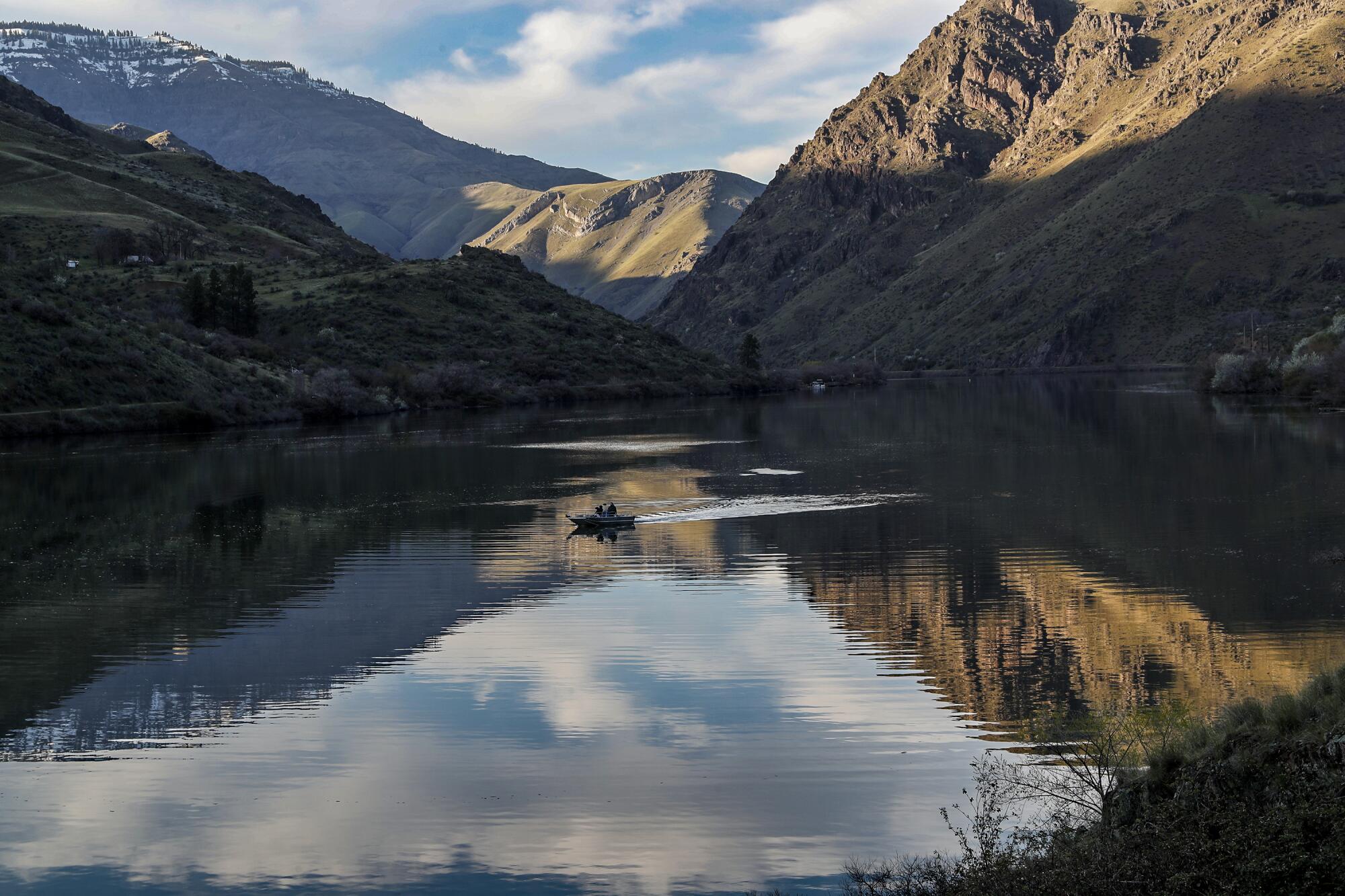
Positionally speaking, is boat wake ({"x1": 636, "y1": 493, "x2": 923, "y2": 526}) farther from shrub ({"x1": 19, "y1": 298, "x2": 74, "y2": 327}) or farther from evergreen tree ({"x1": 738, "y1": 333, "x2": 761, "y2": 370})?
evergreen tree ({"x1": 738, "y1": 333, "x2": 761, "y2": 370})

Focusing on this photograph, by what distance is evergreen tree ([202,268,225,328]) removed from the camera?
4230 inches

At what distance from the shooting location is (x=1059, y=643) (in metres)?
22.4

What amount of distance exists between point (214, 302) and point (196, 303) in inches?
54.3

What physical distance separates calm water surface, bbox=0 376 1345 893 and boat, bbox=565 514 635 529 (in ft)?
1.67

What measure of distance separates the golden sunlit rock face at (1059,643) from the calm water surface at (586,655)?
11 centimetres

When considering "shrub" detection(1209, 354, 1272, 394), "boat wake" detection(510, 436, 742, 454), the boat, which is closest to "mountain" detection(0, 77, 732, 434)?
"boat wake" detection(510, 436, 742, 454)

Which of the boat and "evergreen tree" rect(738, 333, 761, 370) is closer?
the boat

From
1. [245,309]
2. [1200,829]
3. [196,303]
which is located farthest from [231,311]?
[1200,829]

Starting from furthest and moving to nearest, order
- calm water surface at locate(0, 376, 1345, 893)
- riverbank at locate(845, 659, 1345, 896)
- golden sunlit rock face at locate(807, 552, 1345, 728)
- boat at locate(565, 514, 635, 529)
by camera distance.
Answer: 1. boat at locate(565, 514, 635, 529)
2. golden sunlit rock face at locate(807, 552, 1345, 728)
3. calm water surface at locate(0, 376, 1345, 893)
4. riverbank at locate(845, 659, 1345, 896)

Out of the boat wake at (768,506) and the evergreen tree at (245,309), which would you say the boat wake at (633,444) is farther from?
the evergreen tree at (245,309)

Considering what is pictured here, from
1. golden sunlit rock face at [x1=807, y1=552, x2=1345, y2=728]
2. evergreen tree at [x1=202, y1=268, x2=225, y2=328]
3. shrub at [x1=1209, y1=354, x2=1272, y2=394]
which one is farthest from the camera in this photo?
evergreen tree at [x1=202, y1=268, x2=225, y2=328]

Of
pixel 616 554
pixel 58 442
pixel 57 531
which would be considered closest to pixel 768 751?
pixel 616 554

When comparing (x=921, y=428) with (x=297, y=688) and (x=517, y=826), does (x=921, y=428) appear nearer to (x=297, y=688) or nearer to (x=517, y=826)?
(x=297, y=688)

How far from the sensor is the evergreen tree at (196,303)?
107 meters
